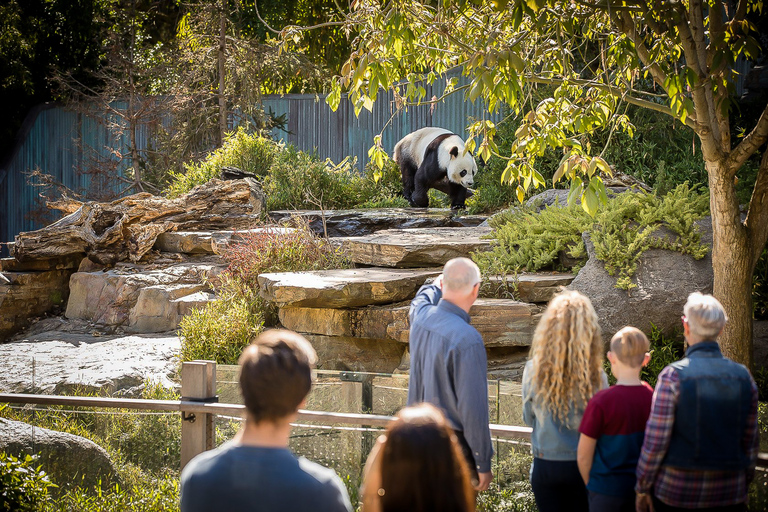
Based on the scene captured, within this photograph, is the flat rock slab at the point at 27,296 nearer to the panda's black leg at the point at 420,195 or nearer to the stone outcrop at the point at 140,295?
the stone outcrop at the point at 140,295

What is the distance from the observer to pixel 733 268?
4742 mm

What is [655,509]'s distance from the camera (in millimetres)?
2480

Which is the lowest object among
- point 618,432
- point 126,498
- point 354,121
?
point 126,498

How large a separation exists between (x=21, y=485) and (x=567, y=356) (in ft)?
9.91

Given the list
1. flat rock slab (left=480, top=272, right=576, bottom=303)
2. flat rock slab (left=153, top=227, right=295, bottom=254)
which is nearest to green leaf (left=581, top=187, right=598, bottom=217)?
flat rock slab (left=480, top=272, right=576, bottom=303)

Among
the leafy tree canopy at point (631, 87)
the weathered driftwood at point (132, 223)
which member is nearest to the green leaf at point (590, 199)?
the leafy tree canopy at point (631, 87)

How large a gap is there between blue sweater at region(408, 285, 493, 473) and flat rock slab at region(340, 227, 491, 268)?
3740 millimetres

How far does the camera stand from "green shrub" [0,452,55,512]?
3762mm

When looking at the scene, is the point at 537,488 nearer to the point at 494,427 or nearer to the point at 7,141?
the point at 494,427

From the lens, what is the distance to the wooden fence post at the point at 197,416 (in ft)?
12.8

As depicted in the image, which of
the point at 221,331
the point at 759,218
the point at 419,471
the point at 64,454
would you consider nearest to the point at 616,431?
the point at 419,471

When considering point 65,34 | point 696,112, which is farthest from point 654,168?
point 65,34

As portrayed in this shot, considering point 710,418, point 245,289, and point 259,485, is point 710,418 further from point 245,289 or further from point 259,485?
point 245,289

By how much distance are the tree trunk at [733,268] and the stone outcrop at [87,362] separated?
14.4 feet
